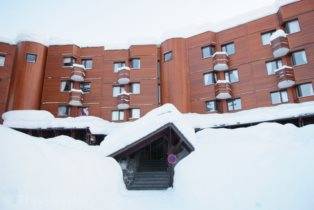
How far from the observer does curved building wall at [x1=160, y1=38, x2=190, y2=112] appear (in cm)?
2925

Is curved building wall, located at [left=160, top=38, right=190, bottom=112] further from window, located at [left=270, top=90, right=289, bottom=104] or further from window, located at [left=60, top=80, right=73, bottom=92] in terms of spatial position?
window, located at [left=60, top=80, right=73, bottom=92]

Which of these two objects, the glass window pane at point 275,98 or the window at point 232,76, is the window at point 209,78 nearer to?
the window at point 232,76

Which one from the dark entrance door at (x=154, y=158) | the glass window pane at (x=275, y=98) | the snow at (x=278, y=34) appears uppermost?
the snow at (x=278, y=34)

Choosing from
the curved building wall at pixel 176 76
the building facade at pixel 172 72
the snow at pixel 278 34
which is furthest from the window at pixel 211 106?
the snow at pixel 278 34

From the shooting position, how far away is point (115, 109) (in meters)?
30.8

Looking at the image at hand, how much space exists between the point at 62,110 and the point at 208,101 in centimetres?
1586

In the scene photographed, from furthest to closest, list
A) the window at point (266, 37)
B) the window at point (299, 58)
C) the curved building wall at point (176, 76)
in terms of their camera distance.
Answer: the curved building wall at point (176, 76) < the window at point (266, 37) < the window at point (299, 58)

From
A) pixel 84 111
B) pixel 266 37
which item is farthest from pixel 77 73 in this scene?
pixel 266 37

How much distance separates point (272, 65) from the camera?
2614 cm

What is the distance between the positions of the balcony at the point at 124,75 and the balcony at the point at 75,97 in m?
4.63

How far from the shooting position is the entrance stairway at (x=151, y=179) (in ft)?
50.0

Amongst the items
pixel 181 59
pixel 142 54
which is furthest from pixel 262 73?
pixel 142 54

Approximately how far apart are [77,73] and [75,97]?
2818 millimetres

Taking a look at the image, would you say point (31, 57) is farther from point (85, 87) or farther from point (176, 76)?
point (176, 76)
